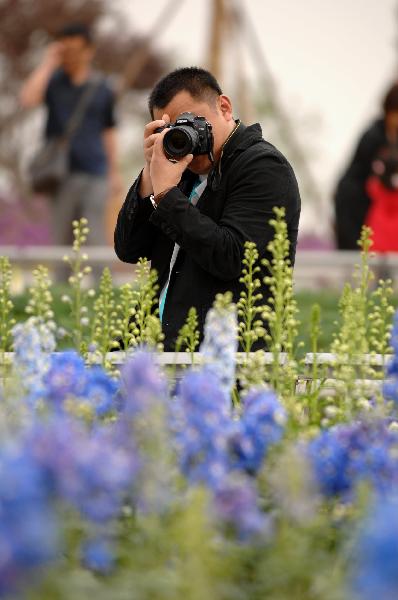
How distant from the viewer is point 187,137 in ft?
13.5

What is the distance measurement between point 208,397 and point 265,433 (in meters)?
0.22

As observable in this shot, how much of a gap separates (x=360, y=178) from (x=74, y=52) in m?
2.30

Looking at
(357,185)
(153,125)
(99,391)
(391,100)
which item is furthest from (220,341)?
(357,185)

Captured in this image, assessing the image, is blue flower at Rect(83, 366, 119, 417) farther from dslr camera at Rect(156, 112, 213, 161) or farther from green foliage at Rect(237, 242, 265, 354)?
dslr camera at Rect(156, 112, 213, 161)

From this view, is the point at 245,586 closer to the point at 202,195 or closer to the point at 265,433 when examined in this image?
the point at 265,433

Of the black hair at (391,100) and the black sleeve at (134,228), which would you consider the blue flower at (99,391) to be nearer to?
the black sleeve at (134,228)

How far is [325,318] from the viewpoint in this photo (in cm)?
852

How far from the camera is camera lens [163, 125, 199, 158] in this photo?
162 inches

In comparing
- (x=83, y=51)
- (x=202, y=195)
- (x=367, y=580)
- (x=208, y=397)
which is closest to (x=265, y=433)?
(x=208, y=397)

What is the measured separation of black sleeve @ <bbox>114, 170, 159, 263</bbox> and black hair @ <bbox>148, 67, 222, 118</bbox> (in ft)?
0.92

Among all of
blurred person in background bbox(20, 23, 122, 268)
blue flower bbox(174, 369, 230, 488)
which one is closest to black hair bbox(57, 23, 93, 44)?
blurred person in background bbox(20, 23, 122, 268)

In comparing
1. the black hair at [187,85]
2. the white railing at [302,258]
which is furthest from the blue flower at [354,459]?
the white railing at [302,258]

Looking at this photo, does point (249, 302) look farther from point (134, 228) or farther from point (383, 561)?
point (383, 561)

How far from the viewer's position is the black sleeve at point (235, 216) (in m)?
4.12
